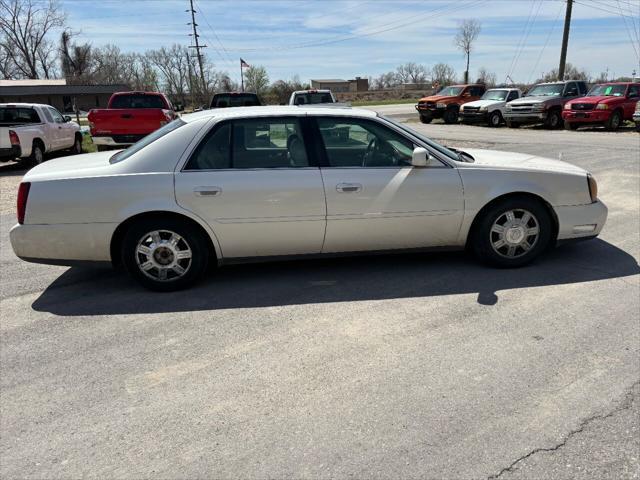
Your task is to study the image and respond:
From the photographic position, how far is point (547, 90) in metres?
24.1

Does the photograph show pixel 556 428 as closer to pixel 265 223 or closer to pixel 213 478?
pixel 213 478

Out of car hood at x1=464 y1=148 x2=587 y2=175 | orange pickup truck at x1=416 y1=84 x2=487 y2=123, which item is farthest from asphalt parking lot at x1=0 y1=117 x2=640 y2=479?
orange pickup truck at x1=416 y1=84 x2=487 y2=123

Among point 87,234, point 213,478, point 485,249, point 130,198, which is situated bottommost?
point 213,478

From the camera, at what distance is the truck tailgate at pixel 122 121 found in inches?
539

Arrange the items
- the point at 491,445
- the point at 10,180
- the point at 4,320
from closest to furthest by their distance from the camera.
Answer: the point at 491,445 → the point at 4,320 → the point at 10,180

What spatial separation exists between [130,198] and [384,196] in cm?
219

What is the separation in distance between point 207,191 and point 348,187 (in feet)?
4.01

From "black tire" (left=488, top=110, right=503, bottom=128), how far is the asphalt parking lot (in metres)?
21.7

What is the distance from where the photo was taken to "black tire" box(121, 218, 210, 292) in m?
4.50

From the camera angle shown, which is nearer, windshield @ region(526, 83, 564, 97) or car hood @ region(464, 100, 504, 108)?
windshield @ region(526, 83, 564, 97)

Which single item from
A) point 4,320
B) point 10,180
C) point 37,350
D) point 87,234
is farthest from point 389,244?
point 10,180

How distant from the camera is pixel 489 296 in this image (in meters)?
4.42

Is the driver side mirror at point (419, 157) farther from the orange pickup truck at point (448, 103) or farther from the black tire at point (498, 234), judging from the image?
the orange pickup truck at point (448, 103)

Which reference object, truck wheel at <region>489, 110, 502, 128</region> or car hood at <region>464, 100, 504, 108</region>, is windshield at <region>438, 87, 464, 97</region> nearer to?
car hood at <region>464, 100, 504, 108</region>
